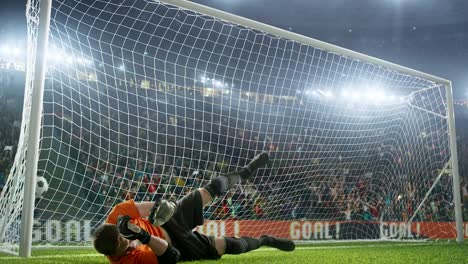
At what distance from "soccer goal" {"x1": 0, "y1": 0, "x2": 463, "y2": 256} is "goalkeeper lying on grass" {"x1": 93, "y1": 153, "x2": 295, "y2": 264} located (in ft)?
8.71

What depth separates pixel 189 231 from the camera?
5.14 meters

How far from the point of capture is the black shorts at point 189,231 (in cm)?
505

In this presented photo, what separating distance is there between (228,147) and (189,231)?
5.08 meters

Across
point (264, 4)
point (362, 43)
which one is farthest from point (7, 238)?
point (362, 43)

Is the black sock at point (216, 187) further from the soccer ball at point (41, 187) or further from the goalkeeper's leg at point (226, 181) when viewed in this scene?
the soccer ball at point (41, 187)

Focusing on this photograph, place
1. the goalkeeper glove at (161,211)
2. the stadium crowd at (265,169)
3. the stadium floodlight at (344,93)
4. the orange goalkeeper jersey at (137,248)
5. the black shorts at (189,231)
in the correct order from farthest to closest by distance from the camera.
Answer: the stadium floodlight at (344,93) → the stadium crowd at (265,169) → the black shorts at (189,231) → the orange goalkeeper jersey at (137,248) → the goalkeeper glove at (161,211)

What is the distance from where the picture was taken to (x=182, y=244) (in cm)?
507

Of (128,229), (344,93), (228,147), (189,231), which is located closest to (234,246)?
(189,231)

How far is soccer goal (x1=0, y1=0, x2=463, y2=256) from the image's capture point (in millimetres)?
8063

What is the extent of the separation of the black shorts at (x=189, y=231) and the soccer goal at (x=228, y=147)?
270 centimetres

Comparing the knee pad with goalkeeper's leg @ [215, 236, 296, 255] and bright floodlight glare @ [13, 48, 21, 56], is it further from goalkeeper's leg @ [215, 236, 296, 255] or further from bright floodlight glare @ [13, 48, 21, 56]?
bright floodlight glare @ [13, 48, 21, 56]

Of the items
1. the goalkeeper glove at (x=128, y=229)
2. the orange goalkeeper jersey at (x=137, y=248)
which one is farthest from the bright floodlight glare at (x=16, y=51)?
the goalkeeper glove at (x=128, y=229)

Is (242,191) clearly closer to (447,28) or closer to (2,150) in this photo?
(2,150)

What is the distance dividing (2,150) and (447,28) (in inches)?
917
